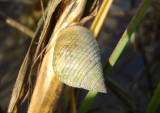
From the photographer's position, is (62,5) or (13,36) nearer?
(62,5)

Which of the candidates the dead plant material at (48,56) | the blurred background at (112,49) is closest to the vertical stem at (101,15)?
the dead plant material at (48,56)

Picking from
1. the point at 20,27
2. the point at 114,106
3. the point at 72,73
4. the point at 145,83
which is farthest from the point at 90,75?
the point at 145,83

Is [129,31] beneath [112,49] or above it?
above

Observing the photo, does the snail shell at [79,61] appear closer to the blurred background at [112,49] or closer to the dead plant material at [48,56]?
the dead plant material at [48,56]

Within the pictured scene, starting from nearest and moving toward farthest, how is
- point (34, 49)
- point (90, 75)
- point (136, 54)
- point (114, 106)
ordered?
point (90, 75) → point (34, 49) → point (114, 106) → point (136, 54)

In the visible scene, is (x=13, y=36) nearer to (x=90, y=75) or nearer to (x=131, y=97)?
(x=131, y=97)

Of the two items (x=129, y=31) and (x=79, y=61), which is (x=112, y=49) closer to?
(x=129, y=31)

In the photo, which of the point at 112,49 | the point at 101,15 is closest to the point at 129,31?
the point at 101,15
